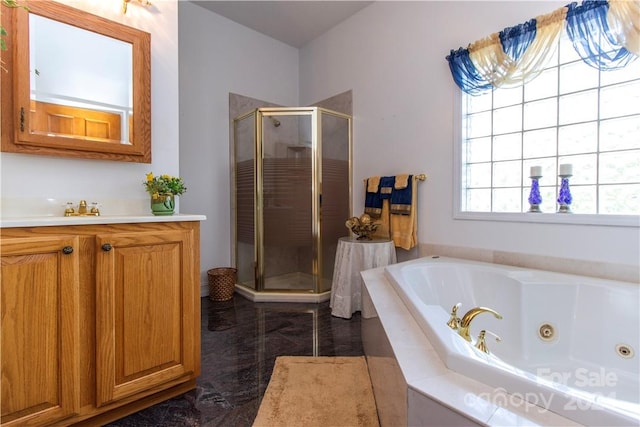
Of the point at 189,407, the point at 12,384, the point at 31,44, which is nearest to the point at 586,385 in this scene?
the point at 189,407

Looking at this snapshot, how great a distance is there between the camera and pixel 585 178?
1.79 m

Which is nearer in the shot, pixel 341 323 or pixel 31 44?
pixel 31 44

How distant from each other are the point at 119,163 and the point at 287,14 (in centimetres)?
236

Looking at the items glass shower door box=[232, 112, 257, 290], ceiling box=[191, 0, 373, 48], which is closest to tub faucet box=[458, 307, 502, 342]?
glass shower door box=[232, 112, 257, 290]

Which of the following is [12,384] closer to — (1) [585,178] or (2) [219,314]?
(2) [219,314]

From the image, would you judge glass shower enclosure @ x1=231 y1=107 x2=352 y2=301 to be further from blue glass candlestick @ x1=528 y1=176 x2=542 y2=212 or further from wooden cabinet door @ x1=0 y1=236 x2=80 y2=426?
wooden cabinet door @ x1=0 y1=236 x2=80 y2=426

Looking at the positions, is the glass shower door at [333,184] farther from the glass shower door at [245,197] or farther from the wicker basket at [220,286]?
the wicker basket at [220,286]

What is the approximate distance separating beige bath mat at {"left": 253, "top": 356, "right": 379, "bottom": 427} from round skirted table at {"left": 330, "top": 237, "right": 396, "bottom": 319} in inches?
26.6

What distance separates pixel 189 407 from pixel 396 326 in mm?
1011

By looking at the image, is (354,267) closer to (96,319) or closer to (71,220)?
(96,319)

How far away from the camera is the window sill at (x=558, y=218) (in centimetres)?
156

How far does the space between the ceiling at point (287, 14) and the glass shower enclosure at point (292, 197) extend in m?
0.98

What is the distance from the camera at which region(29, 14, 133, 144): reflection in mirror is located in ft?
4.62

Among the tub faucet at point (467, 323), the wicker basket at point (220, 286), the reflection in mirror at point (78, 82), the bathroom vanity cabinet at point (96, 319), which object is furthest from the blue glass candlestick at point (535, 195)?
the wicker basket at point (220, 286)
